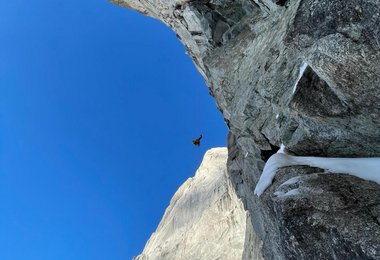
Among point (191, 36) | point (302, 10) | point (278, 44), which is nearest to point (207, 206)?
point (191, 36)

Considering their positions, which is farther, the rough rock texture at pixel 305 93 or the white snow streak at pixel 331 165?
the white snow streak at pixel 331 165

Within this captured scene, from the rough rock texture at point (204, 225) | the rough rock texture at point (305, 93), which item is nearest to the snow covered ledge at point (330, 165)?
the rough rock texture at point (305, 93)

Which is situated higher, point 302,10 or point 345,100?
point 302,10

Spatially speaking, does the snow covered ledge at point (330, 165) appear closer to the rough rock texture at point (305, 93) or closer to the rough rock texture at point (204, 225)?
the rough rock texture at point (305, 93)

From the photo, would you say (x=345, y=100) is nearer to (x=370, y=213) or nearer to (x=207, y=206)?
(x=370, y=213)

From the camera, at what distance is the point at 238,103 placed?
51.1 feet

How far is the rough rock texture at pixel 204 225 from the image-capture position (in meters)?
33.8

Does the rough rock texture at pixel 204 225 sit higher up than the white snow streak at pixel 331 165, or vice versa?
the white snow streak at pixel 331 165

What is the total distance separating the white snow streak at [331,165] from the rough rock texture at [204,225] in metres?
18.8

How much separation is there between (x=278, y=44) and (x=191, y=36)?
666 centimetres

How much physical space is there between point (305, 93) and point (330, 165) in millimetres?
2246

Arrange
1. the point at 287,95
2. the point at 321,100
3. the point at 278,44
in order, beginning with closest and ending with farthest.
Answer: the point at 321,100, the point at 287,95, the point at 278,44

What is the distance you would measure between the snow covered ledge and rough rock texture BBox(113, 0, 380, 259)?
271mm

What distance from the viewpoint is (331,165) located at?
10.6 meters
